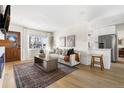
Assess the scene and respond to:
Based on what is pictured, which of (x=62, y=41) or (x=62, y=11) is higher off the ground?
(x=62, y=11)

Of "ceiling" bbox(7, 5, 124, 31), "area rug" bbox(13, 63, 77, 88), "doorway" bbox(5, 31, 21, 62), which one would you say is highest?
"ceiling" bbox(7, 5, 124, 31)

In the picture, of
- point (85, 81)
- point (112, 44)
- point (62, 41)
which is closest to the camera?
point (85, 81)

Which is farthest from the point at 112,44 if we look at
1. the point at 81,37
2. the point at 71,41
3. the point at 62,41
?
the point at 62,41

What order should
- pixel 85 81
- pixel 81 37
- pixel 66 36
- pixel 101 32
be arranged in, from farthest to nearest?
1. pixel 101 32
2. pixel 66 36
3. pixel 81 37
4. pixel 85 81

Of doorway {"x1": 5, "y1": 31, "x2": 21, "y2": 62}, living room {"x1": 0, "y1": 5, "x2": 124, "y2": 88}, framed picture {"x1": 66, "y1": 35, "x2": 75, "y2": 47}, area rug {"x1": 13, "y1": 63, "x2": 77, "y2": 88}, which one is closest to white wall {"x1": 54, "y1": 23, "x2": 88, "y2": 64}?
living room {"x1": 0, "y1": 5, "x2": 124, "y2": 88}

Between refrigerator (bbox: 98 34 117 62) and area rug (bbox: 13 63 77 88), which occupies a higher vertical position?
refrigerator (bbox: 98 34 117 62)

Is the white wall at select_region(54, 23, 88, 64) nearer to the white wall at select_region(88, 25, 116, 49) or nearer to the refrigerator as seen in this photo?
the white wall at select_region(88, 25, 116, 49)

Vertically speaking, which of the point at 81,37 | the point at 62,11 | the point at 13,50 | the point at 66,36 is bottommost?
the point at 13,50

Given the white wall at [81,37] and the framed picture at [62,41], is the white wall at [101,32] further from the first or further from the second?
the framed picture at [62,41]

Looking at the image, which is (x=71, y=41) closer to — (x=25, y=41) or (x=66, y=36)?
(x=66, y=36)

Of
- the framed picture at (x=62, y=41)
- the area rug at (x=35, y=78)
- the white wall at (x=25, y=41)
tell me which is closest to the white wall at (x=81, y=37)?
the framed picture at (x=62, y=41)

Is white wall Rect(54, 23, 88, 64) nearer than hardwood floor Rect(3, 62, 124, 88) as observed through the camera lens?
No
